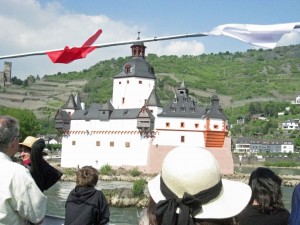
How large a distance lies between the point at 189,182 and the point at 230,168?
42.2 m

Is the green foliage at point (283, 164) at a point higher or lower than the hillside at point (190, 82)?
lower

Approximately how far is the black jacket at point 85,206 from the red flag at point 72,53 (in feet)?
5.24

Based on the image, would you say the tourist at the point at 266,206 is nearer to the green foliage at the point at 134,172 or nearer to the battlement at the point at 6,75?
the green foliage at the point at 134,172

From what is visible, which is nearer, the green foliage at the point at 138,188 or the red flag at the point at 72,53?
the red flag at the point at 72,53

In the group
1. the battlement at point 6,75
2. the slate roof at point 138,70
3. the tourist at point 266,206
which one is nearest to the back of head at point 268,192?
the tourist at point 266,206

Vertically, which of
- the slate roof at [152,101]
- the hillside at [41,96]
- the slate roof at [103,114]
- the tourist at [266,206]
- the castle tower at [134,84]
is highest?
the hillside at [41,96]

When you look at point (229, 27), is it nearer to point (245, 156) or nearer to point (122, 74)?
point (122, 74)

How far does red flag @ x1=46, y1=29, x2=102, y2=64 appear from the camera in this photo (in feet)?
17.2

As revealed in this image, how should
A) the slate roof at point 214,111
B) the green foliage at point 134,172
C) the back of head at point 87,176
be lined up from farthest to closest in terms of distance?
the slate roof at point 214,111, the green foliage at point 134,172, the back of head at point 87,176

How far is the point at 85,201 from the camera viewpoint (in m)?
4.30

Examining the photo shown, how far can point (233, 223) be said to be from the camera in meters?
1.94

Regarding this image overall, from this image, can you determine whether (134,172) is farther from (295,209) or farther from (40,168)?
(295,209)

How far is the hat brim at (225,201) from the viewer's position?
73.0 inches

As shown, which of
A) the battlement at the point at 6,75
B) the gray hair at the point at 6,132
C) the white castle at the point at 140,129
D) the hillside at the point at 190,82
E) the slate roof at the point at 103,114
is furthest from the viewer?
the battlement at the point at 6,75
